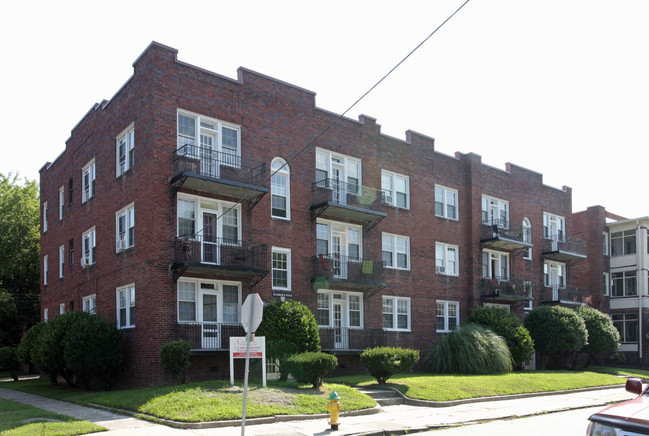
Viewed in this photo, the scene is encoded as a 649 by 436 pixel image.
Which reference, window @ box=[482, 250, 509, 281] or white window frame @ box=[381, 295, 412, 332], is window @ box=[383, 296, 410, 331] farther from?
window @ box=[482, 250, 509, 281]

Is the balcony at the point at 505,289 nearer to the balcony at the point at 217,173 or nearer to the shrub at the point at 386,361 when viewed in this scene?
the shrub at the point at 386,361

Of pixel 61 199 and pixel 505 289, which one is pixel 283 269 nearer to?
pixel 61 199

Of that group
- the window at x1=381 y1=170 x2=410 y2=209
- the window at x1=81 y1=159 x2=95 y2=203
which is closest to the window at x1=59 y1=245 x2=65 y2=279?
the window at x1=81 y1=159 x2=95 y2=203

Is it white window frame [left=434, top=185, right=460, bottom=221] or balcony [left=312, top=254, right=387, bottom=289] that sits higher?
white window frame [left=434, top=185, right=460, bottom=221]

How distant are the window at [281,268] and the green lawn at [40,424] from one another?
9965 millimetres

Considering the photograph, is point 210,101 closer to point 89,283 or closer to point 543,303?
point 89,283

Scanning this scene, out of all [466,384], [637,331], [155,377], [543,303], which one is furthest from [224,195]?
[637,331]

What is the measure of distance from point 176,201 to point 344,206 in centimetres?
674

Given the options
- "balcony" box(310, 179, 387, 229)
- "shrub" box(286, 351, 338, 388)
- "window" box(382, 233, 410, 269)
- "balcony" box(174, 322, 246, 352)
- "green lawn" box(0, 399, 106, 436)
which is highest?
"balcony" box(310, 179, 387, 229)

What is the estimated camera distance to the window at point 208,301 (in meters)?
21.2

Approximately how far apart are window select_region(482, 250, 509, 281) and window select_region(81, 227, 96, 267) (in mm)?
18502

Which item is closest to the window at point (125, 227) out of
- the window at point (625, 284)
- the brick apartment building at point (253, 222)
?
the brick apartment building at point (253, 222)

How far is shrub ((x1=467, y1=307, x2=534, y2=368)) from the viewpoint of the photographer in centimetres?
2864

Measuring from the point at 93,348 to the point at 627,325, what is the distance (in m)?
35.5
